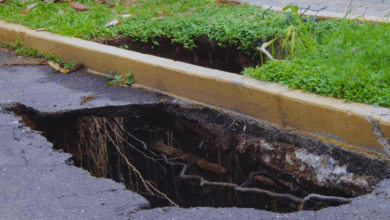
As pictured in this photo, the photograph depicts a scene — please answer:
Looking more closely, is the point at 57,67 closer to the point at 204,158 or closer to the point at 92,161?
the point at 92,161

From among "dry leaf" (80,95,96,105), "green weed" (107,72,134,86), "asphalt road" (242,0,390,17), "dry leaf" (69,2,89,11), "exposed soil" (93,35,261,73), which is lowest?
"dry leaf" (80,95,96,105)

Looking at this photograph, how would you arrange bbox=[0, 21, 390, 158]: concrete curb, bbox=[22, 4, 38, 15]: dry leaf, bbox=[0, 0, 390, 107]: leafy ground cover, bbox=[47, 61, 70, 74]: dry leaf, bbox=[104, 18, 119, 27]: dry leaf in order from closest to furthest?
bbox=[0, 21, 390, 158]: concrete curb → bbox=[0, 0, 390, 107]: leafy ground cover → bbox=[47, 61, 70, 74]: dry leaf → bbox=[104, 18, 119, 27]: dry leaf → bbox=[22, 4, 38, 15]: dry leaf

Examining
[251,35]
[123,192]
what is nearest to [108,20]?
[251,35]

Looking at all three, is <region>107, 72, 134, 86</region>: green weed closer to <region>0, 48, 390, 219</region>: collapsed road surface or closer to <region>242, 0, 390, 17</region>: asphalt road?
<region>0, 48, 390, 219</region>: collapsed road surface

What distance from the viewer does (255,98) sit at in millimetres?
3688

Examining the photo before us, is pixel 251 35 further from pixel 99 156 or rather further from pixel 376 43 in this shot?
pixel 99 156

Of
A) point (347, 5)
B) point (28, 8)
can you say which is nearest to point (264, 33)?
point (347, 5)

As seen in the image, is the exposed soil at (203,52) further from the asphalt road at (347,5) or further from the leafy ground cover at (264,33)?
the asphalt road at (347,5)

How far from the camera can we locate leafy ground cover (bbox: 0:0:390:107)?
352 centimetres

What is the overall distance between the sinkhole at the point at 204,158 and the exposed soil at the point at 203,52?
1490 mm

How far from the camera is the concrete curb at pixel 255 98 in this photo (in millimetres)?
3061

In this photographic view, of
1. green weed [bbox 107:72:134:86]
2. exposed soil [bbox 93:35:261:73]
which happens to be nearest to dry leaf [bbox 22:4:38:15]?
exposed soil [bbox 93:35:261:73]

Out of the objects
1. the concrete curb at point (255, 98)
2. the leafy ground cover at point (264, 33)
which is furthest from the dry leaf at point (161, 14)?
the concrete curb at point (255, 98)

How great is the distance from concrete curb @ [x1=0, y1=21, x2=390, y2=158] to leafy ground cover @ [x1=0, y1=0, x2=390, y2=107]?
162 mm
